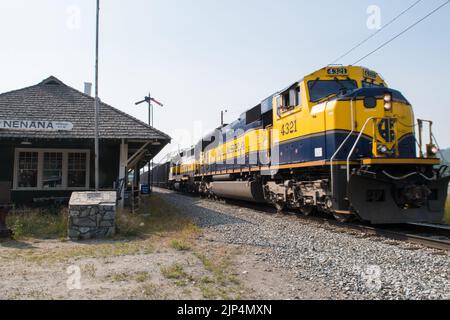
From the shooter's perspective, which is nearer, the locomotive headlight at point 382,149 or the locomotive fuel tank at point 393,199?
the locomotive fuel tank at point 393,199

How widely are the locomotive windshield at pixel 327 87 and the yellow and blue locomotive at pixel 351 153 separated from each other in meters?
0.03

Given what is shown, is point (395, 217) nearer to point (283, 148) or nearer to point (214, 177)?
point (283, 148)

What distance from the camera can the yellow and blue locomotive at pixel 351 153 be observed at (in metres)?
8.70

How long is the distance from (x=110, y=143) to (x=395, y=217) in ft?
33.2

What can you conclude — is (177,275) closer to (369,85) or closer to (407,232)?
(407,232)

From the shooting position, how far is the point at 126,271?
5680 mm

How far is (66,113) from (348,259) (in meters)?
11.8

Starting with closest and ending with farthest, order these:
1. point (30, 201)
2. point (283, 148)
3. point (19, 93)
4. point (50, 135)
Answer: point (283, 148) < point (50, 135) < point (30, 201) < point (19, 93)

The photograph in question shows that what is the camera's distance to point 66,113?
14.2 m

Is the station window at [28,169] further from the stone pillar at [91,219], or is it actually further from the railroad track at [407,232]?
the railroad track at [407,232]

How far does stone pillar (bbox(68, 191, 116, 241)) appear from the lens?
29.3 feet

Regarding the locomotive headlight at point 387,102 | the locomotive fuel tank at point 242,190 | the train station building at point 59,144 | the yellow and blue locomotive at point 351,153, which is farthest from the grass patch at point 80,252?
the locomotive fuel tank at point 242,190
